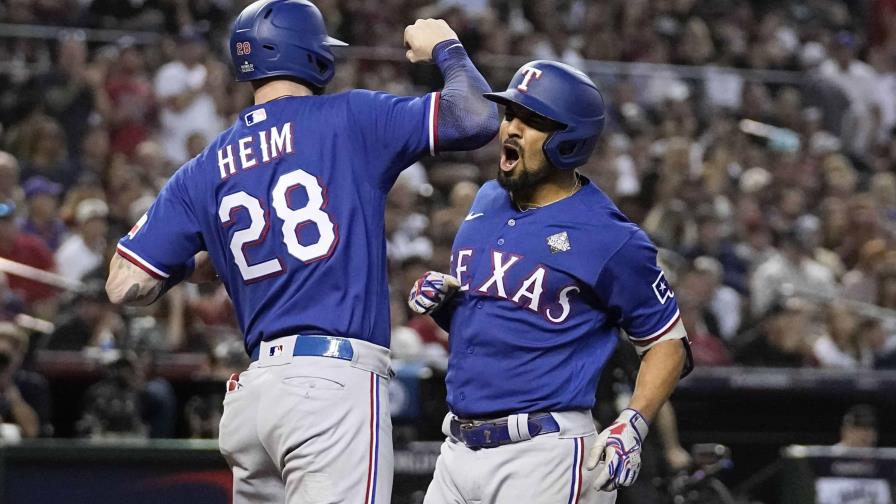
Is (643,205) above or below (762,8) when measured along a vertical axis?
below

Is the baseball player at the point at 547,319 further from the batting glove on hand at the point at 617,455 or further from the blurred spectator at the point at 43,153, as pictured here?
the blurred spectator at the point at 43,153

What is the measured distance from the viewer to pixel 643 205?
13.0 metres

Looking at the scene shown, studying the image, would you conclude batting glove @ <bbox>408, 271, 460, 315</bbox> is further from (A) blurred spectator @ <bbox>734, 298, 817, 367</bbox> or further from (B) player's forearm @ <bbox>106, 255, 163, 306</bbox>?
(A) blurred spectator @ <bbox>734, 298, 817, 367</bbox>

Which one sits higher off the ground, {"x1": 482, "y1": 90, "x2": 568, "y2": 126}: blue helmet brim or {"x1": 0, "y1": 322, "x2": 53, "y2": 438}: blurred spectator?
{"x1": 482, "y1": 90, "x2": 568, "y2": 126}: blue helmet brim

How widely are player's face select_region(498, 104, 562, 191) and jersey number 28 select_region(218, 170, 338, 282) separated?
0.64m

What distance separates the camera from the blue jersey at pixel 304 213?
4332 millimetres

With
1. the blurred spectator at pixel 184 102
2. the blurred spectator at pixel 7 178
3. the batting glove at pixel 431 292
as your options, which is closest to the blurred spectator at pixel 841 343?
the blurred spectator at pixel 184 102

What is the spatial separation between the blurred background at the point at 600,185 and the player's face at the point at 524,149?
3.30 meters

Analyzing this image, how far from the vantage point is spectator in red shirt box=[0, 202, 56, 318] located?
32.0 feet

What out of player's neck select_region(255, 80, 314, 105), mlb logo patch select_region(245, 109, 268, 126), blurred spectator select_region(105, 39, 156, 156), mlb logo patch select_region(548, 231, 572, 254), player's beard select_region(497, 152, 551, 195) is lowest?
mlb logo patch select_region(548, 231, 572, 254)

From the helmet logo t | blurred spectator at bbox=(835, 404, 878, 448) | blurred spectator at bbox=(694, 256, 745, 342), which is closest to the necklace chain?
the helmet logo t

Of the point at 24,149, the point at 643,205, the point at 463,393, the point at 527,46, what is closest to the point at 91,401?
the point at 24,149

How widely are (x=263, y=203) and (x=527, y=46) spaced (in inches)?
423

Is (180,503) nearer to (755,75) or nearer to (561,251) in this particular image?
(561,251)
